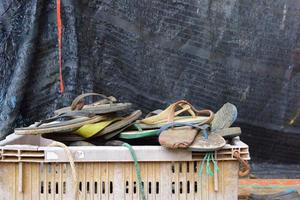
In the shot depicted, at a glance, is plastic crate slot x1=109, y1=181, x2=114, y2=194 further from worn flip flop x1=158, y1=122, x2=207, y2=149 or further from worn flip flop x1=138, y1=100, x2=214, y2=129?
worn flip flop x1=138, y1=100, x2=214, y2=129

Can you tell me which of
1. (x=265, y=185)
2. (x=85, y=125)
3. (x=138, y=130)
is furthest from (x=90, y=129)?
(x=265, y=185)

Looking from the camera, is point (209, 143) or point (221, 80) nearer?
point (209, 143)

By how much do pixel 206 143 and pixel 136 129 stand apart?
1.95 feet

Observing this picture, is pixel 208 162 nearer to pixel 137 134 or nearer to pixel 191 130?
pixel 191 130

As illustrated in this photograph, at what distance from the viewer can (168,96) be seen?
15.1ft

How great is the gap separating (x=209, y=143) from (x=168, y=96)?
2.13 meters

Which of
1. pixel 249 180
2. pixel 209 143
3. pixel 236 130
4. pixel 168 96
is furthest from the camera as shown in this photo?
pixel 168 96

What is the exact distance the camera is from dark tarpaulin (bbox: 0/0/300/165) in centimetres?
454

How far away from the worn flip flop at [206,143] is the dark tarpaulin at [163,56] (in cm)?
205

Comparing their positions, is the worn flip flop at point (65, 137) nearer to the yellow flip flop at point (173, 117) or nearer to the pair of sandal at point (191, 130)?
the pair of sandal at point (191, 130)

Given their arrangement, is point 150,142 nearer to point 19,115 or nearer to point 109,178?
point 109,178

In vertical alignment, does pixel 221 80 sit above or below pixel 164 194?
above

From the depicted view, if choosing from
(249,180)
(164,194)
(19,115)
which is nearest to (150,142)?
(164,194)

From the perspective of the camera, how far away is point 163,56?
4590 mm
